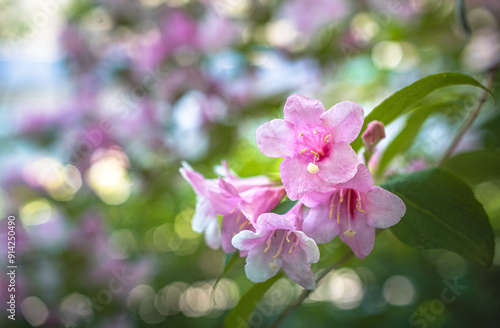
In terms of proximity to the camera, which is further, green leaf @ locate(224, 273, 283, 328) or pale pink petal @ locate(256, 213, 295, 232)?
green leaf @ locate(224, 273, 283, 328)

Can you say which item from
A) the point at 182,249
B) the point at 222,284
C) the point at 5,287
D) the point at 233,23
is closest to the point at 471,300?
the point at 222,284

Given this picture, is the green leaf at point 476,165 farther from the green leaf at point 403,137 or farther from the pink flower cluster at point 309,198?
the pink flower cluster at point 309,198

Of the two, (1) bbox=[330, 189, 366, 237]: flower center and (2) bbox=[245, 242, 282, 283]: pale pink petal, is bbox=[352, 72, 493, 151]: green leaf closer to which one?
(1) bbox=[330, 189, 366, 237]: flower center

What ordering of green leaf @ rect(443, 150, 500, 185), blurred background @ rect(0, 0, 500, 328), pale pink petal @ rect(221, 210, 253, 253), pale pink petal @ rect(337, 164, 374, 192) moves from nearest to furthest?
pale pink petal @ rect(337, 164, 374, 192)
pale pink petal @ rect(221, 210, 253, 253)
green leaf @ rect(443, 150, 500, 185)
blurred background @ rect(0, 0, 500, 328)

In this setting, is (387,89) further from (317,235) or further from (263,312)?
(317,235)

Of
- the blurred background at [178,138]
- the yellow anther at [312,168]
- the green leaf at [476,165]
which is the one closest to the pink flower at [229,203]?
the yellow anther at [312,168]

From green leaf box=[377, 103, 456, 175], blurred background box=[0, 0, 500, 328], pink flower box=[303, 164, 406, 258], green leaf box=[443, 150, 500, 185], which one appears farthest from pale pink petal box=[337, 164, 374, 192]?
blurred background box=[0, 0, 500, 328]
